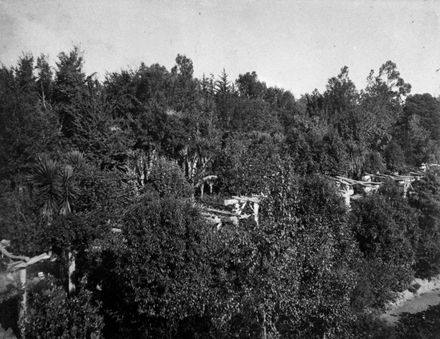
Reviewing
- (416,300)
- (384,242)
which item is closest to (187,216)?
(384,242)

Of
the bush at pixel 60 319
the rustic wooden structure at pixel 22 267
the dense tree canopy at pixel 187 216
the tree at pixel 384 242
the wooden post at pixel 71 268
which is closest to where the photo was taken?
the dense tree canopy at pixel 187 216

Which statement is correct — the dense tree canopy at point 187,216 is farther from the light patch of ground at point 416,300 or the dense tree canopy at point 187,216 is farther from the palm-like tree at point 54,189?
the light patch of ground at point 416,300

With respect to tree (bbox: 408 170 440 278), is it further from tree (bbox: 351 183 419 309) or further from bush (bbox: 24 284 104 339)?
bush (bbox: 24 284 104 339)

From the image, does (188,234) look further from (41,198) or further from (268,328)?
(41,198)

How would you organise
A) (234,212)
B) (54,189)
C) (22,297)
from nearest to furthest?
(22,297) < (54,189) < (234,212)

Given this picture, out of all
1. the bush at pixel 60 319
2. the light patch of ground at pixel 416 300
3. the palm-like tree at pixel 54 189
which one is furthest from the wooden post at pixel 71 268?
the light patch of ground at pixel 416 300

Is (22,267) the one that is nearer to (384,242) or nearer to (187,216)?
(187,216)

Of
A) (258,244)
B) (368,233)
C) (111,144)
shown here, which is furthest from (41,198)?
(368,233)

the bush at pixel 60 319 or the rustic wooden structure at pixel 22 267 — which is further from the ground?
the rustic wooden structure at pixel 22 267

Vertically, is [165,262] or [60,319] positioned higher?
[165,262]

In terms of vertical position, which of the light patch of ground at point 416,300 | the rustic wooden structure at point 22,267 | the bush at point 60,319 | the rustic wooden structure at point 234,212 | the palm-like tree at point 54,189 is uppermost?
the palm-like tree at point 54,189

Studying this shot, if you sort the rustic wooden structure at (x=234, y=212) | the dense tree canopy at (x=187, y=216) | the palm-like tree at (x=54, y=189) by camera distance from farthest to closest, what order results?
the rustic wooden structure at (x=234, y=212) → the palm-like tree at (x=54, y=189) → the dense tree canopy at (x=187, y=216)
